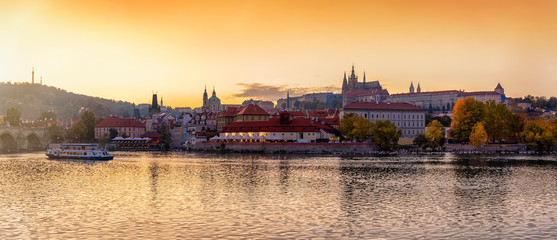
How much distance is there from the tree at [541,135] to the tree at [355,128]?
3294 centimetres

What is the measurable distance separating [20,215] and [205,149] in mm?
96255

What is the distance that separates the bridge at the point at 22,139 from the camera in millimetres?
153250

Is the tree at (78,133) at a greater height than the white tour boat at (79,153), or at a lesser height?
greater

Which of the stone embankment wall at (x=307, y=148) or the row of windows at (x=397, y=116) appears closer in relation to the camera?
the stone embankment wall at (x=307, y=148)

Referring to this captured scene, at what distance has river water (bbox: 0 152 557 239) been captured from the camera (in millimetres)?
24750

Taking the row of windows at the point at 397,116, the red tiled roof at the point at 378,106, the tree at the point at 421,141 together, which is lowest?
the tree at the point at 421,141

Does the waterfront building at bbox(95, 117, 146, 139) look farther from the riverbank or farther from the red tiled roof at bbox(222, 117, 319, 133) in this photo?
the riverbank

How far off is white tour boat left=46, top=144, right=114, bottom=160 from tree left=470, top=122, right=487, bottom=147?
71.1m

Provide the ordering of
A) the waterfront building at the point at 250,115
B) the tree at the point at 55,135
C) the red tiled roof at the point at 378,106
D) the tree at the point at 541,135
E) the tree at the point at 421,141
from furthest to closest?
the tree at the point at 55,135 < the red tiled roof at the point at 378,106 < the waterfront building at the point at 250,115 < the tree at the point at 421,141 < the tree at the point at 541,135

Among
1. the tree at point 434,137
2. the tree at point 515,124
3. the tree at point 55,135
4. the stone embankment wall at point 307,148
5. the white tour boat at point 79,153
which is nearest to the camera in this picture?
the white tour boat at point 79,153

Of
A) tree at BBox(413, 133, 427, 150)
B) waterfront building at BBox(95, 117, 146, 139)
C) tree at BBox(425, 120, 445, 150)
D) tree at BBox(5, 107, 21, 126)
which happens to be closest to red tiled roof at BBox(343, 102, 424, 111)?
tree at BBox(413, 133, 427, 150)

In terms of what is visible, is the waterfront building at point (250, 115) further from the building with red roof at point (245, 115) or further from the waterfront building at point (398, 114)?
the waterfront building at point (398, 114)

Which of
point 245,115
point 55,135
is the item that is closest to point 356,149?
point 245,115

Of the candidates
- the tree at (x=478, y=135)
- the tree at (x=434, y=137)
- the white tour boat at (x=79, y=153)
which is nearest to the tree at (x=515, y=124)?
the tree at (x=478, y=135)
